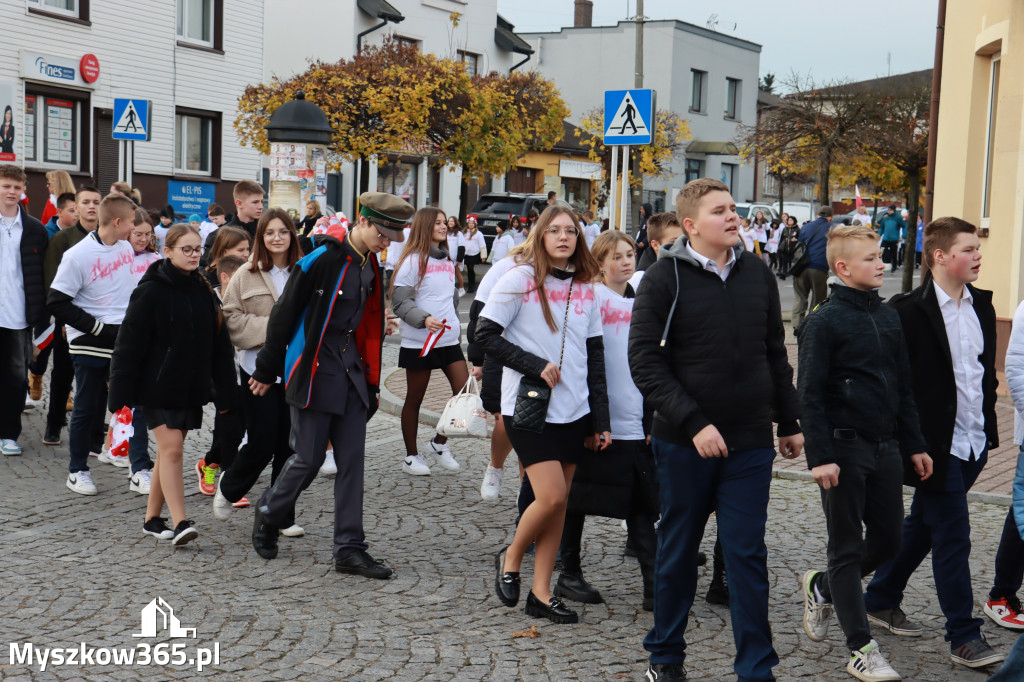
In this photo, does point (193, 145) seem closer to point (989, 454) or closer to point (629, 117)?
point (629, 117)

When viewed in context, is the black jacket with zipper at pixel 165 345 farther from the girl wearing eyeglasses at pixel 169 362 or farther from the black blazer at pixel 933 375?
the black blazer at pixel 933 375

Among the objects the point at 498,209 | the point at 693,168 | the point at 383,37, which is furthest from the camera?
the point at 693,168

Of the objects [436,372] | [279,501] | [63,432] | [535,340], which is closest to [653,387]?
[535,340]

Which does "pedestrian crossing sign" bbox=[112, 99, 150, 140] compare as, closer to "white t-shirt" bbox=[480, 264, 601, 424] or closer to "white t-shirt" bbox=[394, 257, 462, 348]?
"white t-shirt" bbox=[394, 257, 462, 348]

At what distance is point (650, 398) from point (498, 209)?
2744cm

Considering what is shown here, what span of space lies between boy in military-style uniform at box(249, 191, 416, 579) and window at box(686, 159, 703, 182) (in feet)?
153

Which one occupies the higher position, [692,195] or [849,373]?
[692,195]


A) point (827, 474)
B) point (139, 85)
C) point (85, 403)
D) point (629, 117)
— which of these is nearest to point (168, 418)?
point (85, 403)

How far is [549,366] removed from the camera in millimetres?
5043

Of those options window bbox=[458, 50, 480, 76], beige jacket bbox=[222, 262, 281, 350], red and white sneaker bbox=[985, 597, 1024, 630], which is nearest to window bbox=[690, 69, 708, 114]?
window bbox=[458, 50, 480, 76]

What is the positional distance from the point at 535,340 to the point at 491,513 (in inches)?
87.4

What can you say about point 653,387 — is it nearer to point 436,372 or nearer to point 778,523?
point 778,523

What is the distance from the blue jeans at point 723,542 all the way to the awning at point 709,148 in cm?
4776

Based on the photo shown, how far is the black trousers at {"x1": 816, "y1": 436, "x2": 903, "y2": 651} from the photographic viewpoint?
4469 millimetres
